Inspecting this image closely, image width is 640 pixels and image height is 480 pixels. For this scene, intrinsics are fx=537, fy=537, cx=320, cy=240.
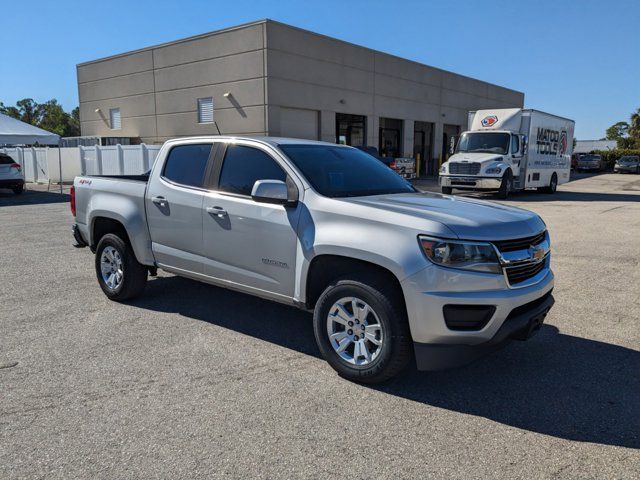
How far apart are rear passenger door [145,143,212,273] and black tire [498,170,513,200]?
1542 cm

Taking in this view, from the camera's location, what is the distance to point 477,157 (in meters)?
19.2

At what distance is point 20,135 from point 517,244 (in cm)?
2193

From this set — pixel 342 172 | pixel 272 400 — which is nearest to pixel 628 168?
pixel 342 172

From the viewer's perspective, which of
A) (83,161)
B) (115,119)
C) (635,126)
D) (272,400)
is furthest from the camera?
(635,126)

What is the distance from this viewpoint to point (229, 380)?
4.04 meters

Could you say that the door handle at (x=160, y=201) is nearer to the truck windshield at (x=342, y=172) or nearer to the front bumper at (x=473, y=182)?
the truck windshield at (x=342, y=172)

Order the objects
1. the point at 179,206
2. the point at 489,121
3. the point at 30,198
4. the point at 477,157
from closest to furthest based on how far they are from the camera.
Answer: the point at 179,206
the point at 477,157
the point at 489,121
the point at 30,198

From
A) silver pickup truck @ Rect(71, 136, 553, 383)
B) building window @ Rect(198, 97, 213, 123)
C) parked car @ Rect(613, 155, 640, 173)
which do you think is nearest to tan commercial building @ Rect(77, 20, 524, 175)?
building window @ Rect(198, 97, 213, 123)

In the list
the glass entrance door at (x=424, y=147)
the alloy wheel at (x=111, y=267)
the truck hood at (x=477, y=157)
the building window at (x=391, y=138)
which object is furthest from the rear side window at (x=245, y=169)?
the glass entrance door at (x=424, y=147)

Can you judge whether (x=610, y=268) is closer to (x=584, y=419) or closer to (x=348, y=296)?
(x=584, y=419)

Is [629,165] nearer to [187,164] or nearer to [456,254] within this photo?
[187,164]

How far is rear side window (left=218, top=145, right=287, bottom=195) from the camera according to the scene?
185 inches

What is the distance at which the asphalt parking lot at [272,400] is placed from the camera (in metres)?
3.01

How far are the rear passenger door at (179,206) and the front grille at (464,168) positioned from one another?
15.0 meters
